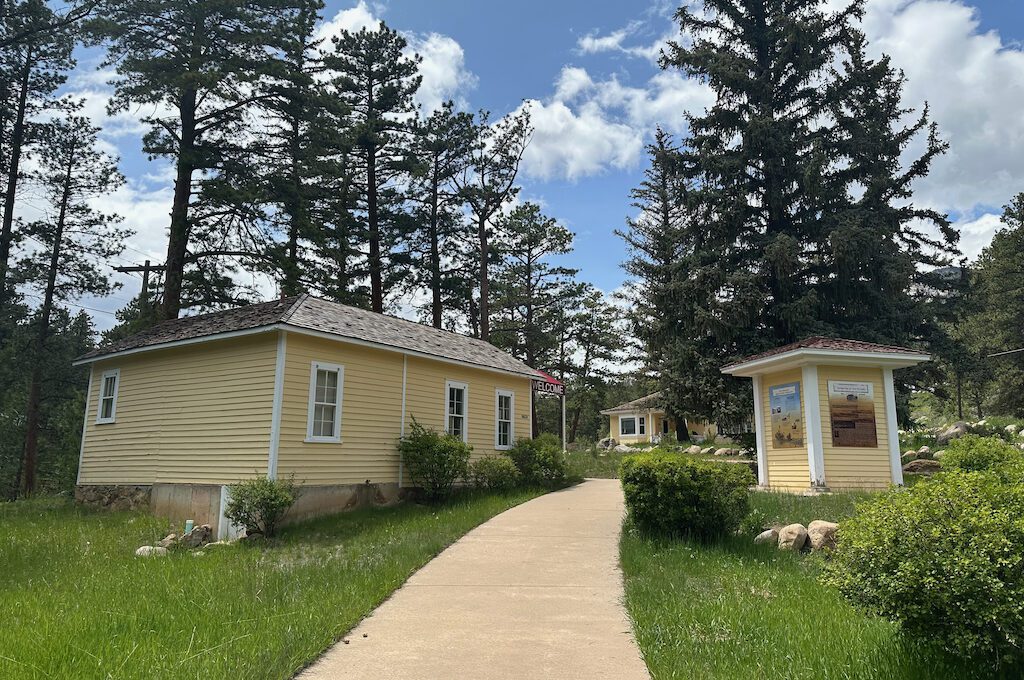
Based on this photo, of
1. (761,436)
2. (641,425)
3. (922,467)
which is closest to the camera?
(761,436)

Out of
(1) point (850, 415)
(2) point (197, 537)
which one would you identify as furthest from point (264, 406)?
(1) point (850, 415)

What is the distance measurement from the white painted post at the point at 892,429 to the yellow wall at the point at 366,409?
9704 mm

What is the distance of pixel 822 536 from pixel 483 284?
23800mm

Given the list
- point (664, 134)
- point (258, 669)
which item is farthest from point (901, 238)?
point (258, 669)

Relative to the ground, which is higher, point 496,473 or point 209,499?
point 496,473

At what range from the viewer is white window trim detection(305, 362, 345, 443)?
12.8m

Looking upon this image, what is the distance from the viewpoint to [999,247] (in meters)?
38.8

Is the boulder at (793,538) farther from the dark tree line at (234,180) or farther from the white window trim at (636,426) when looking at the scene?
the white window trim at (636,426)

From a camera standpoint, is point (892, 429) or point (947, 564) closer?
point (947, 564)

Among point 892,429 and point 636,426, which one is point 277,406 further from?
point 636,426

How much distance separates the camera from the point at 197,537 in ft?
37.1

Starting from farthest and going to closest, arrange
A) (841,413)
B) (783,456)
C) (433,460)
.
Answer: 1. (783,456)
2. (433,460)
3. (841,413)

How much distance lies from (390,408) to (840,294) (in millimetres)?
15552

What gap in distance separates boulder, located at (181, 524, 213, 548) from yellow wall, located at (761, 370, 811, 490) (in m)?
12.1
